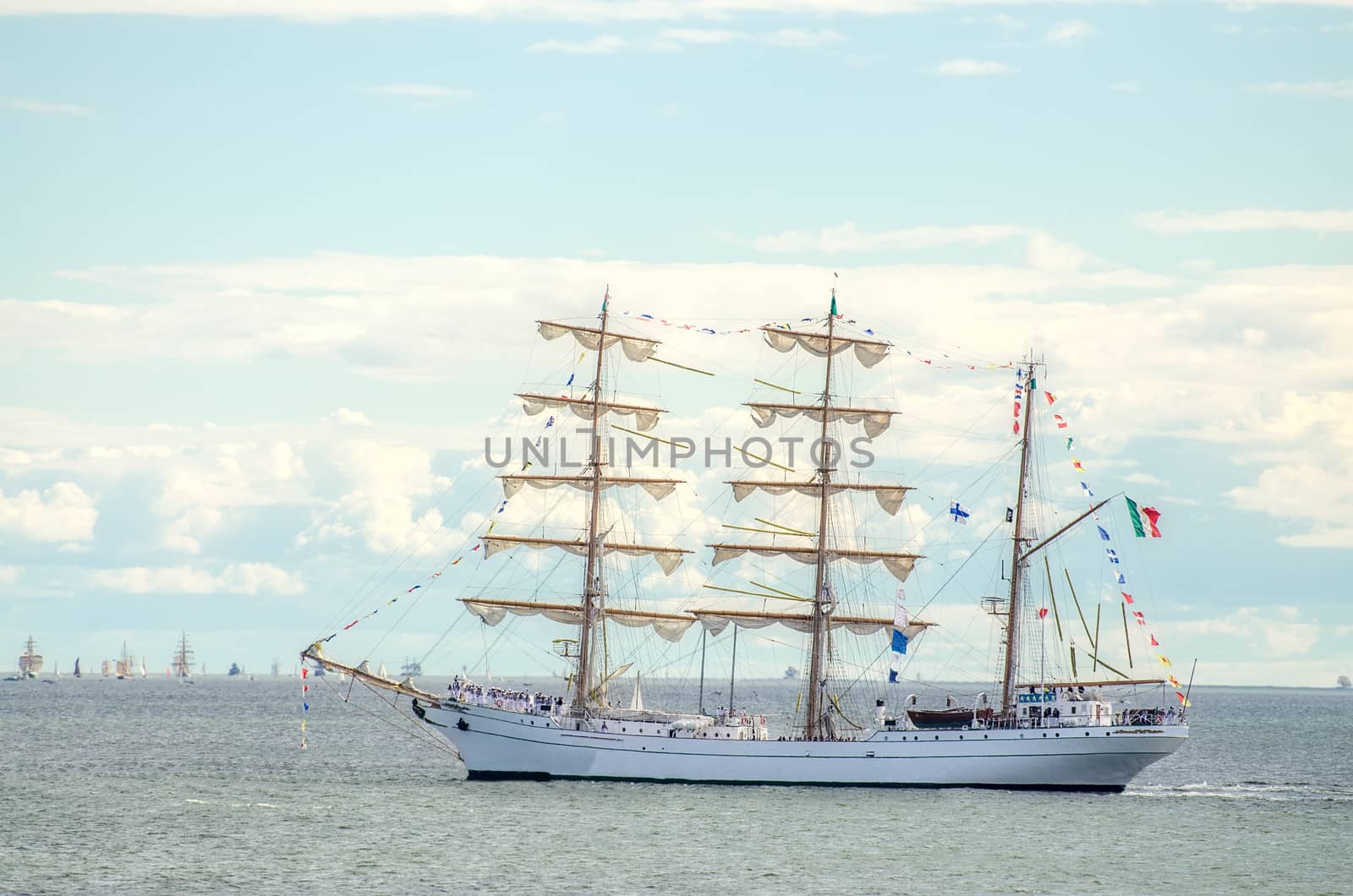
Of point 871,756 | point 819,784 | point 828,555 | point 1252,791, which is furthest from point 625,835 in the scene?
point 1252,791

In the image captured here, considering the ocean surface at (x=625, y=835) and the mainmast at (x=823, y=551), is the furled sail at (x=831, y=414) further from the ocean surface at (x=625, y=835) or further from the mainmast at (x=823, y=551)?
the ocean surface at (x=625, y=835)

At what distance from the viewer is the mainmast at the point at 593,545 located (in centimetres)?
8881

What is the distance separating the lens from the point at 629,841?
66.9 meters

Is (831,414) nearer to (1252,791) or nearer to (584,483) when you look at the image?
(584,483)

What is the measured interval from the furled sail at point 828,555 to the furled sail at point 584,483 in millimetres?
4085

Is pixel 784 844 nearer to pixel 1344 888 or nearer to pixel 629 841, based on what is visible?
pixel 629 841

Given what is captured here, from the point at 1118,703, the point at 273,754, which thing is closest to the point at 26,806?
the point at 273,754

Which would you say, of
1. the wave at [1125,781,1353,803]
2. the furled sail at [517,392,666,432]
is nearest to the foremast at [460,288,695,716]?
the furled sail at [517,392,666,432]

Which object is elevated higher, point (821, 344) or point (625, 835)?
point (821, 344)

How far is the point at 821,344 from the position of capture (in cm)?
9050

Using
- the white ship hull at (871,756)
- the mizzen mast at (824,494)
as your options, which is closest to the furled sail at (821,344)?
the mizzen mast at (824,494)

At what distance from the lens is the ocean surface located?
59531mm

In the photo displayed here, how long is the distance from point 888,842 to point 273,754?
58.6 metres

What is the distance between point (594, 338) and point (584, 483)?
8028 mm
